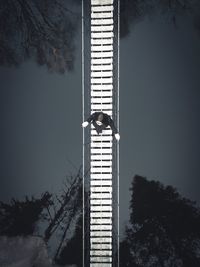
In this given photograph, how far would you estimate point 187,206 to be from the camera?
4.95 m

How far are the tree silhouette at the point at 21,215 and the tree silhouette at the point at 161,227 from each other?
3.88 ft

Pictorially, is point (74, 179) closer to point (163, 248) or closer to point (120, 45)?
point (163, 248)

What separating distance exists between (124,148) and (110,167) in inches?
16.4

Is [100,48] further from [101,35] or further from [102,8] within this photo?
[102,8]

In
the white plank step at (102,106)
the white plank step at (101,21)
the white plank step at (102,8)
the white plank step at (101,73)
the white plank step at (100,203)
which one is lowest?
the white plank step at (100,203)

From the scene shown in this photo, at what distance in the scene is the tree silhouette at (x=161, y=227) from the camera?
16.4ft

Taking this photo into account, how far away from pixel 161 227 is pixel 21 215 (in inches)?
71.8

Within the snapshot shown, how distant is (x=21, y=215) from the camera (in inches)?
204

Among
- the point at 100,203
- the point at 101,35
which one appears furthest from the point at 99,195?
the point at 101,35

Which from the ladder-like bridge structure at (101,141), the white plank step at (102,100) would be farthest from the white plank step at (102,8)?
the white plank step at (102,100)

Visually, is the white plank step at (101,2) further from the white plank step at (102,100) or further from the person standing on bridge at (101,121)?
the person standing on bridge at (101,121)

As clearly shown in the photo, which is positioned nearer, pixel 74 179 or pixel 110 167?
pixel 110 167

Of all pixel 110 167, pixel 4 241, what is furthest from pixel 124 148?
pixel 4 241

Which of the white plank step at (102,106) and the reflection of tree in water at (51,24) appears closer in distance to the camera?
the white plank step at (102,106)
